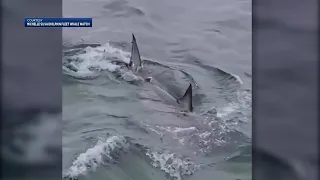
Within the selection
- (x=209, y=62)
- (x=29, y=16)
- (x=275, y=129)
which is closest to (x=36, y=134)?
(x=29, y=16)

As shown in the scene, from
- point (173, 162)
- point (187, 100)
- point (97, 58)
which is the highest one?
point (97, 58)

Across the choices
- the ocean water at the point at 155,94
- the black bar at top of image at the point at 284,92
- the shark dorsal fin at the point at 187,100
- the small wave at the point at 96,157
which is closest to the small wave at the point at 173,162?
the ocean water at the point at 155,94

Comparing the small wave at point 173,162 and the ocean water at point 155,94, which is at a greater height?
the ocean water at point 155,94

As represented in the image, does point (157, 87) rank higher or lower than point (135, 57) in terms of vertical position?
lower

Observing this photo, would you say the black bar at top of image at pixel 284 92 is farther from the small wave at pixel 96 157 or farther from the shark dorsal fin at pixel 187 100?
the small wave at pixel 96 157

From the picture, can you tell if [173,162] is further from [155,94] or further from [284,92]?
[284,92]

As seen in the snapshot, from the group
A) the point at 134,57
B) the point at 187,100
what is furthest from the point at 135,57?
the point at 187,100

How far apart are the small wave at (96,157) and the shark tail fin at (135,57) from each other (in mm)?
414

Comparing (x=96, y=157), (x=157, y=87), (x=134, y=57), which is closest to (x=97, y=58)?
(x=134, y=57)

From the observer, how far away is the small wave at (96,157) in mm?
2498

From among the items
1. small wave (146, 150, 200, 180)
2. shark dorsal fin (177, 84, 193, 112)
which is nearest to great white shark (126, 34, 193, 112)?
shark dorsal fin (177, 84, 193, 112)

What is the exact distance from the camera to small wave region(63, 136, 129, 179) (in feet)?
8.20

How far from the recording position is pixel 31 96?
8.39 feet

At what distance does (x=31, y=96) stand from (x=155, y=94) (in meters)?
0.67
